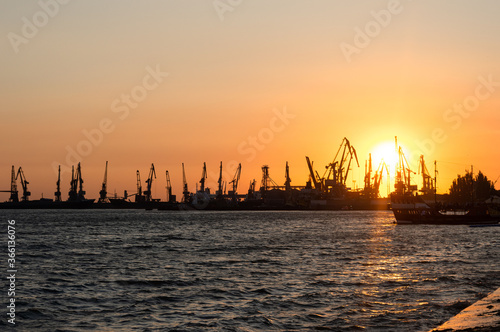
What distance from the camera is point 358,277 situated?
36.4 metres

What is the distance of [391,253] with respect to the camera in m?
54.2

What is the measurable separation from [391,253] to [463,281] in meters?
20.0

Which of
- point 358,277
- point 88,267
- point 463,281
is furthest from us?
point 88,267

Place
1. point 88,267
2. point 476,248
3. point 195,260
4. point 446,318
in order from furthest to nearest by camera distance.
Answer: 1. point 476,248
2. point 195,260
3. point 88,267
4. point 446,318

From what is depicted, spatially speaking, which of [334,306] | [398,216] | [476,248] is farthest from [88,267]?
[398,216]

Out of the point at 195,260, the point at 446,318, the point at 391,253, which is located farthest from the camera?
the point at 391,253

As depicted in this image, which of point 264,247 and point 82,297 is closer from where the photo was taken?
point 82,297

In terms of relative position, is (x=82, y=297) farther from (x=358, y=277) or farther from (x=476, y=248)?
(x=476, y=248)

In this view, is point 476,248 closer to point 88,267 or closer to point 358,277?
point 358,277

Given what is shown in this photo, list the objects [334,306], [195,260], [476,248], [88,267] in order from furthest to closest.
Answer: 1. [476,248]
2. [195,260]
3. [88,267]
4. [334,306]

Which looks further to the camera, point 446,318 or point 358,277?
point 358,277

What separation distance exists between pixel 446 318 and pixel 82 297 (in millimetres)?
16412

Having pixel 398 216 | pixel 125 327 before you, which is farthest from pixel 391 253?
pixel 398 216

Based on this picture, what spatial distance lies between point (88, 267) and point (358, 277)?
18372mm
